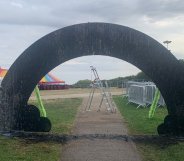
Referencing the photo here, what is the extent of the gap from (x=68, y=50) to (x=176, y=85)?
2.87 meters

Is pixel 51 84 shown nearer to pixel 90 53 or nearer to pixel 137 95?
pixel 137 95

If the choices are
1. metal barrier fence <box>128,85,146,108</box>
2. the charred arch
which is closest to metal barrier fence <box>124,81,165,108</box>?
metal barrier fence <box>128,85,146,108</box>


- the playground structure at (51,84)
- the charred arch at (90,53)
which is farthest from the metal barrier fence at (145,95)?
the playground structure at (51,84)

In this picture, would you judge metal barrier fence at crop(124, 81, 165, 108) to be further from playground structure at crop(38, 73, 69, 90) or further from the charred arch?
playground structure at crop(38, 73, 69, 90)

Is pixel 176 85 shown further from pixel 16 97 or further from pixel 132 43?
pixel 16 97

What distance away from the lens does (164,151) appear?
28.8 ft

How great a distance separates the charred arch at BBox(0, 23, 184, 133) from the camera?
10172mm

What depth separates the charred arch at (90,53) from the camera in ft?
33.4

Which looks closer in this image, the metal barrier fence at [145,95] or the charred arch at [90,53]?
the charred arch at [90,53]

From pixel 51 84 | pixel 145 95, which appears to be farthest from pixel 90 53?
pixel 51 84

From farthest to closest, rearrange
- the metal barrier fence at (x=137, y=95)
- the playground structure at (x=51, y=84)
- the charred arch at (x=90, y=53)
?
the playground structure at (x=51, y=84), the metal barrier fence at (x=137, y=95), the charred arch at (x=90, y=53)

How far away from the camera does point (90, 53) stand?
10695 mm

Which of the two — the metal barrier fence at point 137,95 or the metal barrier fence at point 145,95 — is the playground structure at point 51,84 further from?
the metal barrier fence at point 145,95

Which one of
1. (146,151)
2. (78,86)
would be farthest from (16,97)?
(78,86)
